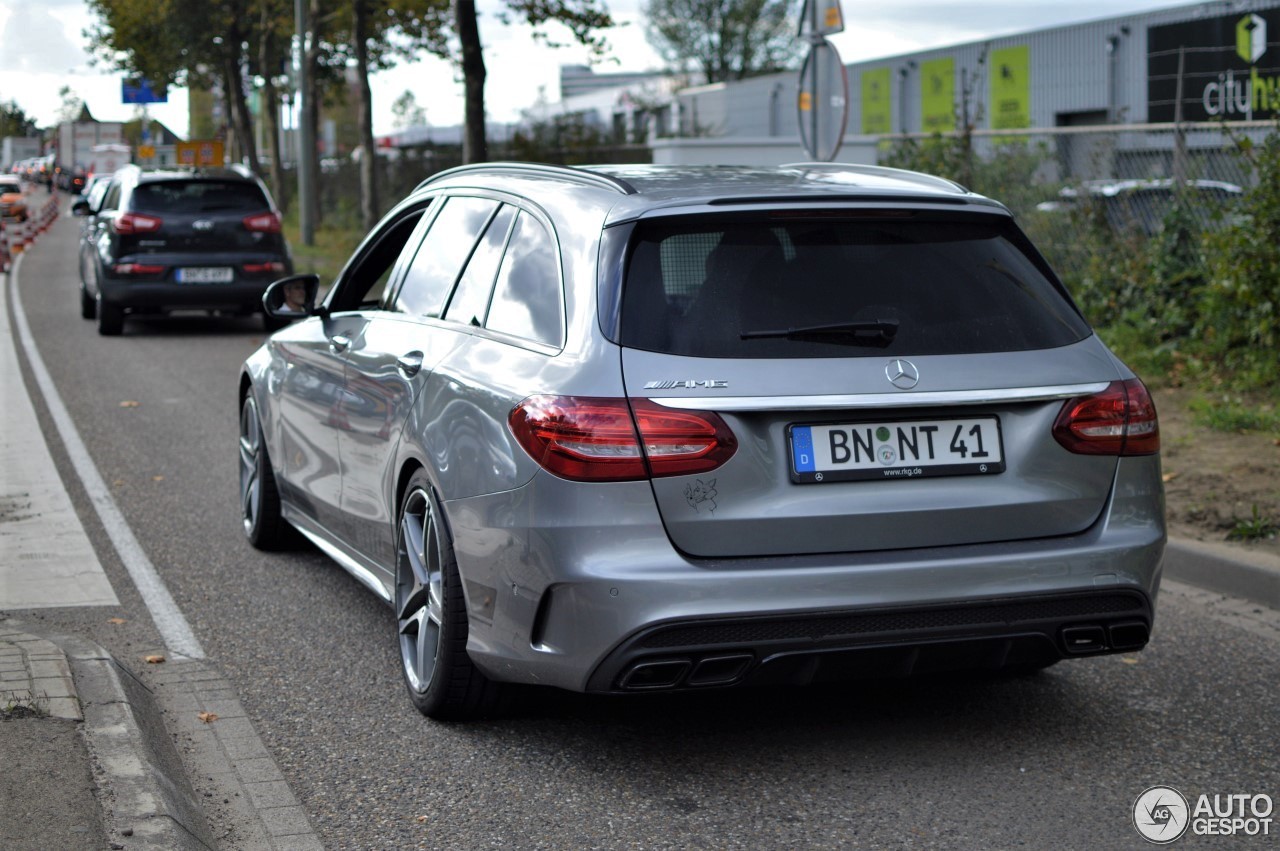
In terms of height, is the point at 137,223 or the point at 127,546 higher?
the point at 137,223

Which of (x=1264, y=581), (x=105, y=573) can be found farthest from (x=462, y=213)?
(x=1264, y=581)

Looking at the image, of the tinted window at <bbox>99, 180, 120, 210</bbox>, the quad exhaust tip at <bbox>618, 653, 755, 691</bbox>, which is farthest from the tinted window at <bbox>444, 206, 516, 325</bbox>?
the tinted window at <bbox>99, 180, 120, 210</bbox>

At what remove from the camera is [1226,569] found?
257 inches

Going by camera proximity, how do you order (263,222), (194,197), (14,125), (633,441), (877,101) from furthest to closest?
(14,125)
(877,101)
(263,222)
(194,197)
(633,441)

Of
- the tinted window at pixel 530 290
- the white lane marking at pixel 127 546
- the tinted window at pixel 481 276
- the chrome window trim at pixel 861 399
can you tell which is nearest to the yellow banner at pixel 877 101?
the white lane marking at pixel 127 546

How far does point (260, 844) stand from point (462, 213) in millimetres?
2262

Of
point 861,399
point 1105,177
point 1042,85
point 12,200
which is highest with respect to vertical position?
point 1042,85

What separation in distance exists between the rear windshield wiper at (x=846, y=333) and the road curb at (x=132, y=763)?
1.79 meters

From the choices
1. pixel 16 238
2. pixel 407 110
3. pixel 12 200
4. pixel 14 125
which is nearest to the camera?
pixel 16 238

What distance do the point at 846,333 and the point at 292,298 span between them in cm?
292

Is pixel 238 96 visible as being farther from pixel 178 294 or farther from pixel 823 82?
pixel 823 82

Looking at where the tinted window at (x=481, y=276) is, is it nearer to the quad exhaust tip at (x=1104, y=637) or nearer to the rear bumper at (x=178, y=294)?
the quad exhaust tip at (x=1104, y=637)

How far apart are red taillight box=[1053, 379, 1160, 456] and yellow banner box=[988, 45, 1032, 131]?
117ft

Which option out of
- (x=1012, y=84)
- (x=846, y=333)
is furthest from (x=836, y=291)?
(x=1012, y=84)
